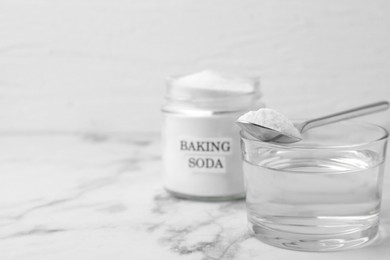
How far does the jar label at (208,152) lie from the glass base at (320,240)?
0.14m

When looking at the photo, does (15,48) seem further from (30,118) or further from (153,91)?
(153,91)

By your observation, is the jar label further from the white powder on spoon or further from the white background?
the white background

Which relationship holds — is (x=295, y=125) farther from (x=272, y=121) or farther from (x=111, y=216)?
(x=111, y=216)

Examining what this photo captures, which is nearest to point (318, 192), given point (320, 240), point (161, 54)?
point (320, 240)

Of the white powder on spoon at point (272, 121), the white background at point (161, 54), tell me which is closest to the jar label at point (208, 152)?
the white powder on spoon at point (272, 121)

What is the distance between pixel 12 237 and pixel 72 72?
490 mm

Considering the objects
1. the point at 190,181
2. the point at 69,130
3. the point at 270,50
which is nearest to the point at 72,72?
the point at 69,130

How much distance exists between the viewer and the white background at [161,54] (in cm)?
102

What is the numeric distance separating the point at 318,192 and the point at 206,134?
0.59 ft

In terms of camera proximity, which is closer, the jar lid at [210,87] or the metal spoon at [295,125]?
the metal spoon at [295,125]

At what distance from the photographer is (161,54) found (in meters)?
1.07

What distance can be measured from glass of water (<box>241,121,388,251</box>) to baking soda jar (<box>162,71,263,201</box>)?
109 mm

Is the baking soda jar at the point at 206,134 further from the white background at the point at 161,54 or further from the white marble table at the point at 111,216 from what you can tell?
the white background at the point at 161,54

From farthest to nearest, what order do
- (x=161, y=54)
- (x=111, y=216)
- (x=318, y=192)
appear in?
(x=161, y=54), (x=111, y=216), (x=318, y=192)
